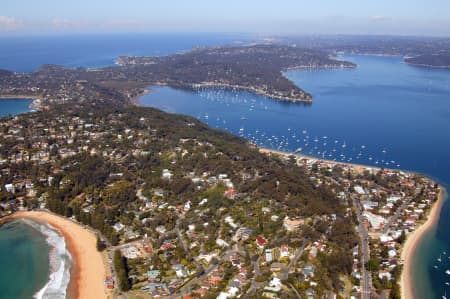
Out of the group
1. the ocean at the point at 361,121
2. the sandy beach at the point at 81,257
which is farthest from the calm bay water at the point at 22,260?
the sandy beach at the point at 81,257

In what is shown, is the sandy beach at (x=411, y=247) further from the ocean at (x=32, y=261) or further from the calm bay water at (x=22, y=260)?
the calm bay water at (x=22, y=260)

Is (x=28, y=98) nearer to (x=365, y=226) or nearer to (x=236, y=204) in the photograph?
(x=236, y=204)

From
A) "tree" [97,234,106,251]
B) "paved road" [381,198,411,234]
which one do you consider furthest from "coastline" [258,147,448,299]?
"tree" [97,234,106,251]

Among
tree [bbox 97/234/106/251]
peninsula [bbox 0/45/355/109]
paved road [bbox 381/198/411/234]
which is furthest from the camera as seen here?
peninsula [bbox 0/45/355/109]

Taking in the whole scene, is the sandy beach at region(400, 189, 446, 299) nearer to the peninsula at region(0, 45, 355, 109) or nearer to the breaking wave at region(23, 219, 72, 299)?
the breaking wave at region(23, 219, 72, 299)

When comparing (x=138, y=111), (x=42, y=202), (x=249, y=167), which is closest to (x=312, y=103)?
(x=138, y=111)

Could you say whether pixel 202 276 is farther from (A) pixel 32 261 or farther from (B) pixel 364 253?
(A) pixel 32 261

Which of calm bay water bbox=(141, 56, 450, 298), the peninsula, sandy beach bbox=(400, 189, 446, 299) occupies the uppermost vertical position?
the peninsula
